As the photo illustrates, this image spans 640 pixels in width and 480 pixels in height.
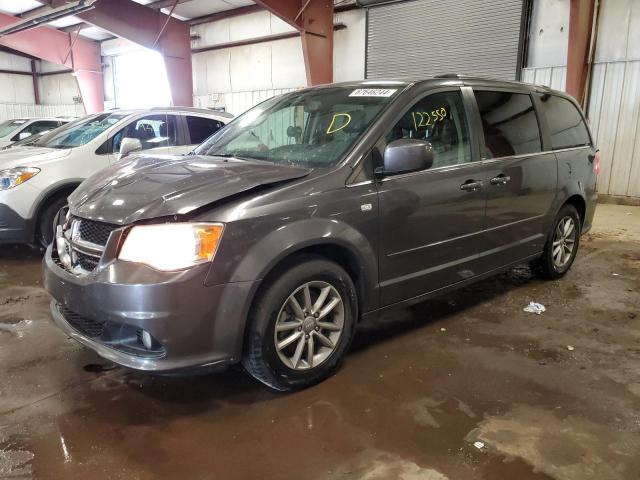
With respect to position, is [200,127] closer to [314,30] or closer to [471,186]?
[471,186]

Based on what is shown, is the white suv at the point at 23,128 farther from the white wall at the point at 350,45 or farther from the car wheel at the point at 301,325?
the car wheel at the point at 301,325

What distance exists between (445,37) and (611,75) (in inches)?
123

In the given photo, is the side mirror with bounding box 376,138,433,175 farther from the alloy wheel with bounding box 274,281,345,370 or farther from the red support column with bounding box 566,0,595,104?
the red support column with bounding box 566,0,595,104

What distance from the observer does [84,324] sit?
260 cm

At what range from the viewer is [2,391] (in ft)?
8.96

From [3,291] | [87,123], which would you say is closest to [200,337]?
[3,291]

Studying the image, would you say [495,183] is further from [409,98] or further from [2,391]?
[2,391]

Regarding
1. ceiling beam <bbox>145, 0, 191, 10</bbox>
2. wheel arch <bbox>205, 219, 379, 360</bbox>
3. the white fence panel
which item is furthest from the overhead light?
wheel arch <bbox>205, 219, 379, 360</bbox>

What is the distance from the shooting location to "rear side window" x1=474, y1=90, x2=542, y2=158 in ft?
11.6

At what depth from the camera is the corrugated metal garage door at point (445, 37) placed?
9555 millimetres

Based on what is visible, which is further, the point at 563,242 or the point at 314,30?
the point at 314,30

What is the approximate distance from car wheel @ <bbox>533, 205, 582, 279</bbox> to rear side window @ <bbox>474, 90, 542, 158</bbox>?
821 millimetres

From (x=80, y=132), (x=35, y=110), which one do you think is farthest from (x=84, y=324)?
(x=35, y=110)

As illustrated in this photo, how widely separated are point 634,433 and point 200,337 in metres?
2.05
